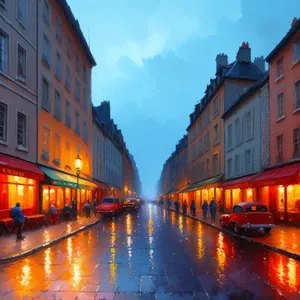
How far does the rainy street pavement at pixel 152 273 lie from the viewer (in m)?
7.38

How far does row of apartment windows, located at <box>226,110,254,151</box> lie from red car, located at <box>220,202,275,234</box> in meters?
11.6

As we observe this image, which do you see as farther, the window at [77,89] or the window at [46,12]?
the window at [77,89]

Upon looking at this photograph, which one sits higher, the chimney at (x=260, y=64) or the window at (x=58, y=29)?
the chimney at (x=260, y=64)

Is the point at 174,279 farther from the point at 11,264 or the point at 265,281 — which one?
the point at 11,264

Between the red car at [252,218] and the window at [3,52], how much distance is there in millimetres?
14135

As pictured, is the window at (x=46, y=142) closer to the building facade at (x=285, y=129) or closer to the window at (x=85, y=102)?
the window at (x=85, y=102)

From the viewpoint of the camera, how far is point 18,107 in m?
20.4

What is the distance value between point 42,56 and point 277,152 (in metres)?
16.6

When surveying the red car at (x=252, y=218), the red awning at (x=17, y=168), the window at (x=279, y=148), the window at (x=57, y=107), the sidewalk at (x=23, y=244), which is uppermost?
the window at (x=57, y=107)

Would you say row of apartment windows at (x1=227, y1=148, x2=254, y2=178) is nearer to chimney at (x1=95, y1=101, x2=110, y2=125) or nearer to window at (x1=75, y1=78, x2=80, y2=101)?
window at (x1=75, y1=78, x2=80, y2=101)

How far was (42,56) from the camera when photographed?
78.5ft

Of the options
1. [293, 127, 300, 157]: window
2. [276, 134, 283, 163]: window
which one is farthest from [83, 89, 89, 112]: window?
[293, 127, 300, 157]: window

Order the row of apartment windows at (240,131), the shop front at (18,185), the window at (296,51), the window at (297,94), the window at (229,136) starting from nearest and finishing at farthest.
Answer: the shop front at (18,185)
the window at (297,94)
the window at (296,51)
the row of apartment windows at (240,131)
the window at (229,136)

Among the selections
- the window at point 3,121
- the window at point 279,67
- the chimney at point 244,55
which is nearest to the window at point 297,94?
the window at point 279,67
